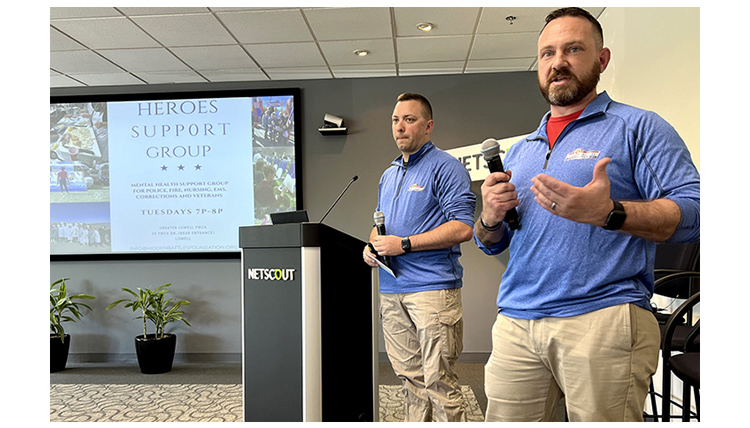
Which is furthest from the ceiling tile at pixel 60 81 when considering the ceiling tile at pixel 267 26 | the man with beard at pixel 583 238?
the man with beard at pixel 583 238

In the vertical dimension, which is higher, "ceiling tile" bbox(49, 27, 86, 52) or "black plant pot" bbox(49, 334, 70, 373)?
"ceiling tile" bbox(49, 27, 86, 52)

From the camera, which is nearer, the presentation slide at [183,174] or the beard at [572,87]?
the beard at [572,87]

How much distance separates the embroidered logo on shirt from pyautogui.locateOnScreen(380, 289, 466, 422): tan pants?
1.06 meters

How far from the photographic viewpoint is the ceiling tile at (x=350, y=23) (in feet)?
11.4

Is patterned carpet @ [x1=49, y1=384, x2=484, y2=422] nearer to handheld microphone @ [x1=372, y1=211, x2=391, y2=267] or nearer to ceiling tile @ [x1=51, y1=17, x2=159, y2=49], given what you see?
handheld microphone @ [x1=372, y1=211, x2=391, y2=267]

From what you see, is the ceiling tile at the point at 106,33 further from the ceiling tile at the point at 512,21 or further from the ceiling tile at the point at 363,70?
the ceiling tile at the point at 512,21

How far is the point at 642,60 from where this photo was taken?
10.0ft

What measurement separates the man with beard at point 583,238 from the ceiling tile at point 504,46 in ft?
9.15

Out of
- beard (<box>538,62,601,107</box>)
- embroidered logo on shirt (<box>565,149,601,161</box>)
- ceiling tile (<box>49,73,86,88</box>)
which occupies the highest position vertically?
ceiling tile (<box>49,73,86,88</box>)

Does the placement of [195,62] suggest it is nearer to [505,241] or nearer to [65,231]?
[65,231]

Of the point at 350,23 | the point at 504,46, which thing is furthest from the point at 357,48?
the point at 504,46

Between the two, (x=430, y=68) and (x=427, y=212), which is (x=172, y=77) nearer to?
(x=430, y=68)

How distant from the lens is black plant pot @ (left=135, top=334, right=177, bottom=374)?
4355 millimetres

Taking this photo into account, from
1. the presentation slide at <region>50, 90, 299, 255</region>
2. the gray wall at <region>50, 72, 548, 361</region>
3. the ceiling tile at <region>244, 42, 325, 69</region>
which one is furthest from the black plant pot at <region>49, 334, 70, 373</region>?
the ceiling tile at <region>244, 42, 325, 69</region>
